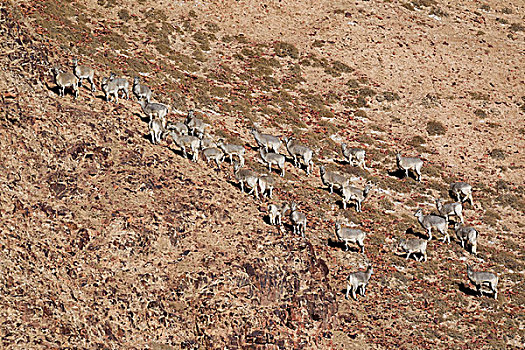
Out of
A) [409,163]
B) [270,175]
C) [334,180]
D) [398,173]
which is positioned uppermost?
[270,175]

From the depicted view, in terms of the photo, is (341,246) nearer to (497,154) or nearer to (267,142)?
(267,142)

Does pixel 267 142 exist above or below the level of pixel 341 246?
above

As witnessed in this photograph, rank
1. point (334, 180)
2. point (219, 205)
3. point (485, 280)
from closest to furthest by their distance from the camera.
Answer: point (219, 205) < point (485, 280) < point (334, 180)

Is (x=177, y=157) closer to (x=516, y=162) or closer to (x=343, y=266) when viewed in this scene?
(x=343, y=266)

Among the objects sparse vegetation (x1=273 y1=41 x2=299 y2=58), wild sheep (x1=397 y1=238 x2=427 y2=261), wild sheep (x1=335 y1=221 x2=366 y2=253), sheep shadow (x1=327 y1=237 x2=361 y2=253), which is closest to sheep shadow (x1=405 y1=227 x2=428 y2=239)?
wild sheep (x1=397 y1=238 x2=427 y2=261)

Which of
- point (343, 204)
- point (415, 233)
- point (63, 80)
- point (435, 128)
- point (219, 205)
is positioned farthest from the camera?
point (435, 128)

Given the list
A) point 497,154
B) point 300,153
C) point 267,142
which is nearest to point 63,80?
point 267,142

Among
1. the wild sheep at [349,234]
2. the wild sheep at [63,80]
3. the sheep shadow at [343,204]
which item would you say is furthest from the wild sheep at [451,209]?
the wild sheep at [63,80]
